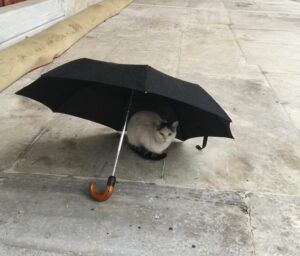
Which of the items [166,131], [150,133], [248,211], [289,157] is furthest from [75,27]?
[248,211]

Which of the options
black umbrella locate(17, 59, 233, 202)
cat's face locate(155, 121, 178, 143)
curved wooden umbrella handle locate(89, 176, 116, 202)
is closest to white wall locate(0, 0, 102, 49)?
black umbrella locate(17, 59, 233, 202)

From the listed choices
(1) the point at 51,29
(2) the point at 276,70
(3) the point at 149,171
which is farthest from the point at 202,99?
(1) the point at 51,29

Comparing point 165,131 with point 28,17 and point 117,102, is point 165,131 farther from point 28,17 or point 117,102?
point 28,17

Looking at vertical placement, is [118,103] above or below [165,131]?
above

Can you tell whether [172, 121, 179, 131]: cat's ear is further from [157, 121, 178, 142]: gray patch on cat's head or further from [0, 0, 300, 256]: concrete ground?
[0, 0, 300, 256]: concrete ground

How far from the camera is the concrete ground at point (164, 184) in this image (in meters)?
2.84

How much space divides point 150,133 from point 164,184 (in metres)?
0.42

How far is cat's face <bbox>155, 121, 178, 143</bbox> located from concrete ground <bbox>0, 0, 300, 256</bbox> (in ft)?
0.88

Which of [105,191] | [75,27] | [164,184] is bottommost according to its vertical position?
[75,27]

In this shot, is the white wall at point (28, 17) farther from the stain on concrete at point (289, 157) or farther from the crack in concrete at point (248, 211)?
the crack in concrete at point (248, 211)

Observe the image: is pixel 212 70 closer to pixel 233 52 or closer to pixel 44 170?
pixel 233 52

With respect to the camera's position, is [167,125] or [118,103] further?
[118,103]

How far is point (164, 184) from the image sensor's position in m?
3.46

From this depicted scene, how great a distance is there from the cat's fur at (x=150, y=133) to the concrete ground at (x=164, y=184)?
11cm
